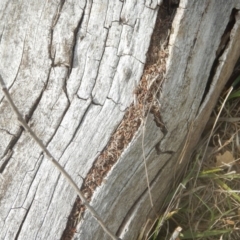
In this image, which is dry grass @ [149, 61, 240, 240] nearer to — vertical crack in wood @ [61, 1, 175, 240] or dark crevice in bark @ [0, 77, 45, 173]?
vertical crack in wood @ [61, 1, 175, 240]

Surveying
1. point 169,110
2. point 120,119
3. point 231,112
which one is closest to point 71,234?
point 120,119

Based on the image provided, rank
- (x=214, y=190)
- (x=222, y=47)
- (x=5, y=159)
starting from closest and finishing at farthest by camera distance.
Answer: (x=5, y=159) < (x=222, y=47) < (x=214, y=190)

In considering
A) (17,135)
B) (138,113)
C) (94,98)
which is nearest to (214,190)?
(138,113)

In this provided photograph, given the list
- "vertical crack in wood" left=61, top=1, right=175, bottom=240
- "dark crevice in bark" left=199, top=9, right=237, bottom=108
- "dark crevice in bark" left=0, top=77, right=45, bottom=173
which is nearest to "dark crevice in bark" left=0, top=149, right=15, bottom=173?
"dark crevice in bark" left=0, top=77, right=45, bottom=173

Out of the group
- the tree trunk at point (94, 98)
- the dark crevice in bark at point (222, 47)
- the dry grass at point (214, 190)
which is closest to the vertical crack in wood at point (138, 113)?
the tree trunk at point (94, 98)

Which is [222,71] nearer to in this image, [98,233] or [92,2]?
[92,2]

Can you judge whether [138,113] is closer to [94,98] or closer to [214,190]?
[94,98]
